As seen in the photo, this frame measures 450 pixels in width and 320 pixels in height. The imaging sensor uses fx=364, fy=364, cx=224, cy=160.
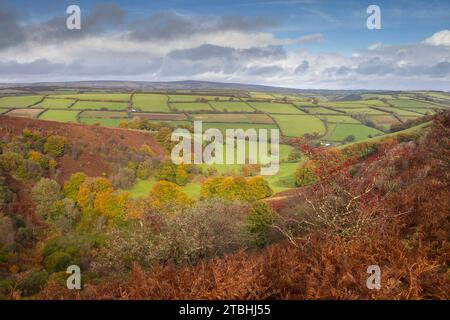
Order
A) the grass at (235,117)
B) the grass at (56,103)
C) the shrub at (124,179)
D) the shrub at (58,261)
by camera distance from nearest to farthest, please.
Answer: the shrub at (58,261) → the shrub at (124,179) → the grass at (235,117) → the grass at (56,103)

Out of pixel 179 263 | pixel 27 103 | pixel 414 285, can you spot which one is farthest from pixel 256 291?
pixel 27 103

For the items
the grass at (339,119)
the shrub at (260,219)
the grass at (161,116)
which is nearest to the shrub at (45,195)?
the shrub at (260,219)

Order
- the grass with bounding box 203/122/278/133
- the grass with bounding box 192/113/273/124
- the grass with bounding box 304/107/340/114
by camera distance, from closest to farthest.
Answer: the grass with bounding box 203/122/278/133
the grass with bounding box 192/113/273/124
the grass with bounding box 304/107/340/114

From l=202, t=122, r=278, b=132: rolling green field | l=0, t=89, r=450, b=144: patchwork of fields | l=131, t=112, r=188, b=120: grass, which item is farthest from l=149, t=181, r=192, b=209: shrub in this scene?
l=131, t=112, r=188, b=120: grass

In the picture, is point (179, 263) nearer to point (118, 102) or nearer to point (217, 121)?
point (217, 121)

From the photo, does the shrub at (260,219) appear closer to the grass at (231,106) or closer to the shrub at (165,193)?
the shrub at (165,193)

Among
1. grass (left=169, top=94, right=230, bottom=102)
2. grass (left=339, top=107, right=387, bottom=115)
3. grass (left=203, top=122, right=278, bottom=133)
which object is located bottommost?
grass (left=203, top=122, right=278, bottom=133)

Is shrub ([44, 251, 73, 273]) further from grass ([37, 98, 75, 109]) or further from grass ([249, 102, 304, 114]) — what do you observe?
grass ([249, 102, 304, 114])
